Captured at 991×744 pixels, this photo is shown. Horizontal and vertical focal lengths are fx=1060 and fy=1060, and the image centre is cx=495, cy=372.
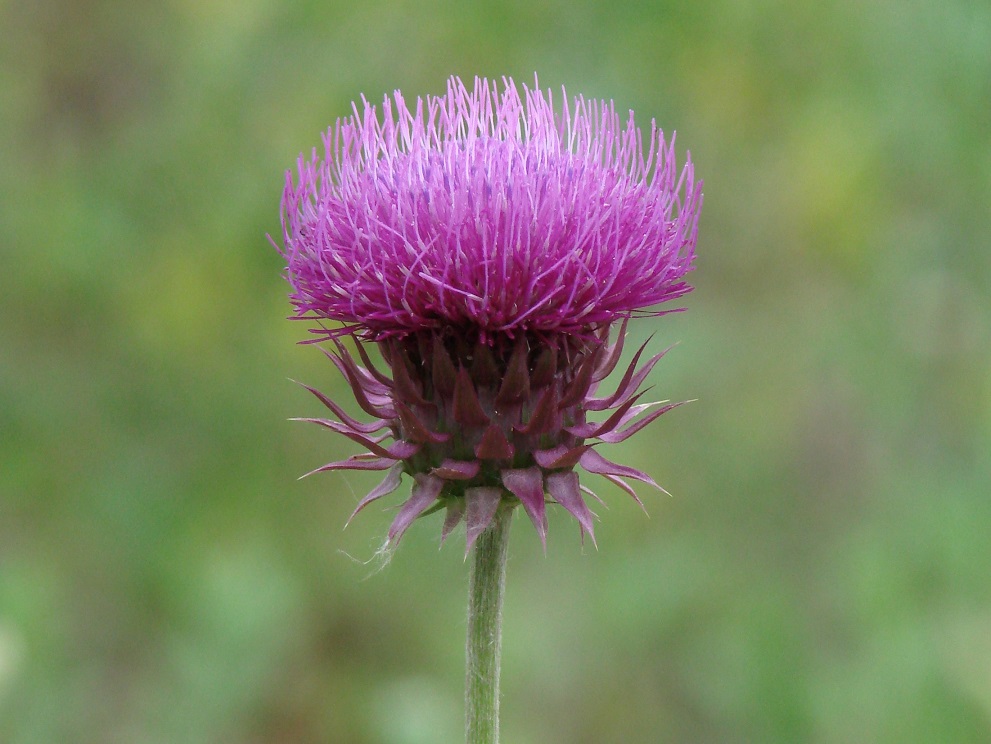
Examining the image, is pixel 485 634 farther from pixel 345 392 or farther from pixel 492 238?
pixel 345 392

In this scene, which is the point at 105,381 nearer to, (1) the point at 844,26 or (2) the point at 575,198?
(2) the point at 575,198

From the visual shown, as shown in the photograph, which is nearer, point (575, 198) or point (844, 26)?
point (575, 198)

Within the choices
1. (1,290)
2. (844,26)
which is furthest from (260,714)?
(844,26)

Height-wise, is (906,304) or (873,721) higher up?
(906,304)

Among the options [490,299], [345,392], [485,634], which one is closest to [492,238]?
[490,299]

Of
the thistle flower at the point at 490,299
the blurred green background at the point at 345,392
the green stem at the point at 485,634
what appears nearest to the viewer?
the green stem at the point at 485,634

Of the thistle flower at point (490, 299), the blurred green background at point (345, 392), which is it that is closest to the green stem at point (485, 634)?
the thistle flower at point (490, 299)

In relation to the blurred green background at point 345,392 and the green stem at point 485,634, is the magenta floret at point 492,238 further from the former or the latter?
the blurred green background at point 345,392
